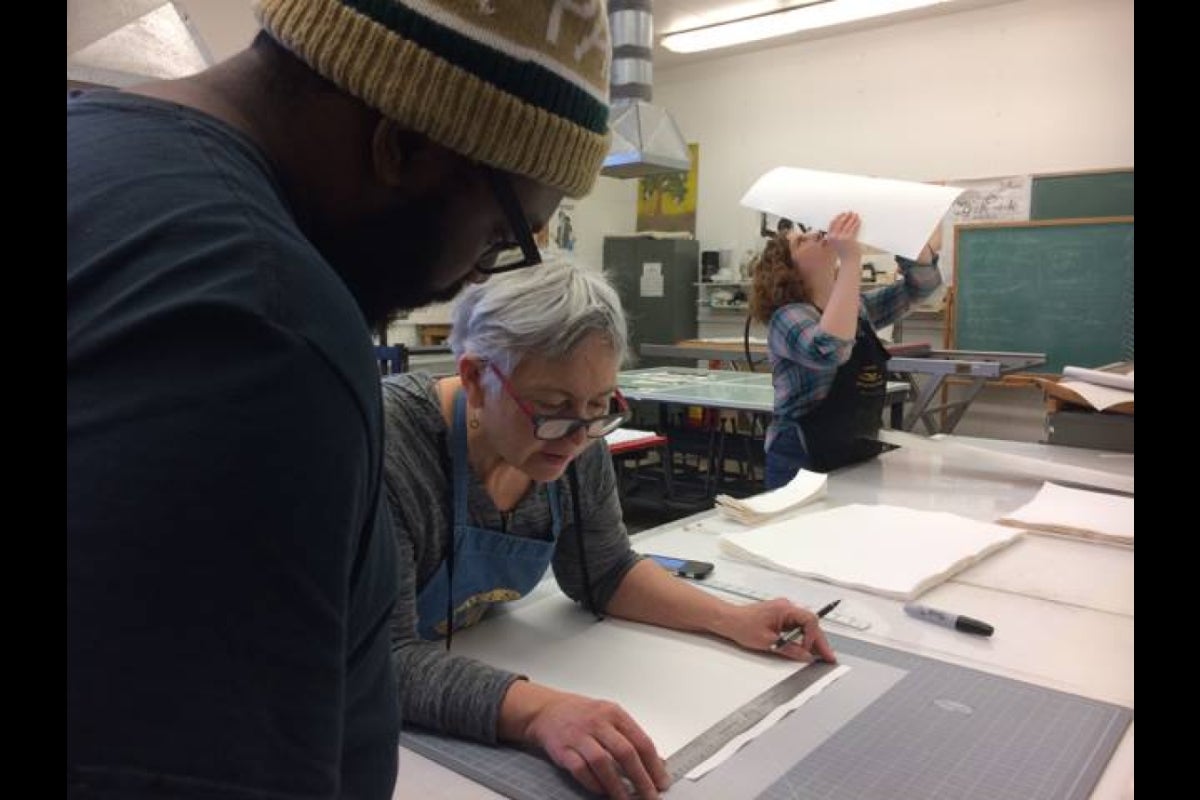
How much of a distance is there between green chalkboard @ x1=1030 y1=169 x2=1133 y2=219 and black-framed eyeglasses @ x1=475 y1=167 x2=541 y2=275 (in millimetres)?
5415

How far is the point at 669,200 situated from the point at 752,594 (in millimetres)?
6202

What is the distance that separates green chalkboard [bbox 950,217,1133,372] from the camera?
510 cm

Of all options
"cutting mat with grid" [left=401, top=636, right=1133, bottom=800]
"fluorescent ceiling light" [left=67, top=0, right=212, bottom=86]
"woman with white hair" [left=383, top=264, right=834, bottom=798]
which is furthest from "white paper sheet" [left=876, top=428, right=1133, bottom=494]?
"fluorescent ceiling light" [left=67, top=0, right=212, bottom=86]

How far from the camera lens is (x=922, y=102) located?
5.86 m

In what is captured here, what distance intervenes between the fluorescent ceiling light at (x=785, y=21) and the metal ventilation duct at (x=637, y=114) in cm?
142

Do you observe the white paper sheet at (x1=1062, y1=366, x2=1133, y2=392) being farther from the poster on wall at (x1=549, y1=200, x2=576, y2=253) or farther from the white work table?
the poster on wall at (x1=549, y1=200, x2=576, y2=253)

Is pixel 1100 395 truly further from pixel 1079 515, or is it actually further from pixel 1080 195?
pixel 1080 195

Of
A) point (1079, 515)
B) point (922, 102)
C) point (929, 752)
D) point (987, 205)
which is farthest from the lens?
point (922, 102)

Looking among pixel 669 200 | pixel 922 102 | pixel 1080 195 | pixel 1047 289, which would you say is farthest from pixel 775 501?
pixel 669 200

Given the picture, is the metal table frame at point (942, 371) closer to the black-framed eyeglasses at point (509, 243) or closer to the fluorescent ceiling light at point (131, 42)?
the fluorescent ceiling light at point (131, 42)

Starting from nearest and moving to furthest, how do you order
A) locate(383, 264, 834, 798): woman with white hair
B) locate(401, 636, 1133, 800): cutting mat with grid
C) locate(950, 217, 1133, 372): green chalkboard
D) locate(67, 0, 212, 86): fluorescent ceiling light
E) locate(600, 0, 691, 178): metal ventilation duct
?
locate(401, 636, 1133, 800): cutting mat with grid → locate(383, 264, 834, 798): woman with white hair → locate(67, 0, 212, 86): fluorescent ceiling light → locate(600, 0, 691, 178): metal ventilation duct → locate(950, 217, 1133, 372): green chalkboard

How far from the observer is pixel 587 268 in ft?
4.12

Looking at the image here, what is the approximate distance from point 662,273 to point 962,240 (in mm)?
2224

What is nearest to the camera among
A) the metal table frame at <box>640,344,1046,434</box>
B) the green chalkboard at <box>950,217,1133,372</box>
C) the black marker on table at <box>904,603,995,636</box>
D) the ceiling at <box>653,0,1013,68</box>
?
the black marker on table at <box>904,603,995,636</box>
